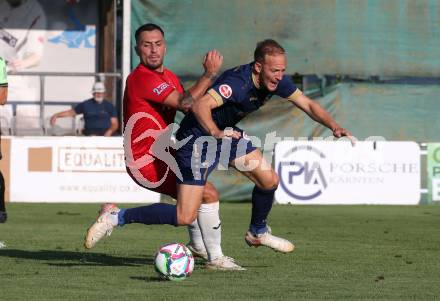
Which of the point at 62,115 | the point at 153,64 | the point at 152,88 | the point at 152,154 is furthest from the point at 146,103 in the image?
the point at 62,115

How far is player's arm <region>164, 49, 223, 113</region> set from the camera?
8789 mm

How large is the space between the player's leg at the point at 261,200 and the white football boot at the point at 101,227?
3.52 ft

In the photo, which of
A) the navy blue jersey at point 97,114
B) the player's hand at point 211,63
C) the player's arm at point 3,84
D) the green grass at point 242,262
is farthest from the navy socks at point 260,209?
the navy blue jersey at point 97,114

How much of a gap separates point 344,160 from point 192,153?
32.7ft

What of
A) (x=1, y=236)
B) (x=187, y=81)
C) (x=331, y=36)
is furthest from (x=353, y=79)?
(x=1, y=236)

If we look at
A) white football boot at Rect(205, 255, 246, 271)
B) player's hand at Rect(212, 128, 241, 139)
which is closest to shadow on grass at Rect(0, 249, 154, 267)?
white football boot at Rect(205, 255, 246, 271)

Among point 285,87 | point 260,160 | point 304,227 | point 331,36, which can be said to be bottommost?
point 304,227

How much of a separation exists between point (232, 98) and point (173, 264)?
55.1 inches

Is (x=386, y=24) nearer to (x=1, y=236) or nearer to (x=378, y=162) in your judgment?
(x=378, y=162)

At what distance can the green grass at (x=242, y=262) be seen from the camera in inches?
312

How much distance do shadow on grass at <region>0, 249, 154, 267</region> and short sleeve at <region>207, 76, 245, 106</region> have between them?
1.77 m

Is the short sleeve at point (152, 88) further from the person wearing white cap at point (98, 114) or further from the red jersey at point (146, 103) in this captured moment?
the person wearing white cap at point (98, 114)

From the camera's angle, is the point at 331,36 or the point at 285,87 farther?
the point at 331,36

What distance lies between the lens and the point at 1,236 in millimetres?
12555
